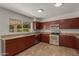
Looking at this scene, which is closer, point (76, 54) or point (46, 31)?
point (76, 54)

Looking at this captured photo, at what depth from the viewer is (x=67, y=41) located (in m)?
1.30

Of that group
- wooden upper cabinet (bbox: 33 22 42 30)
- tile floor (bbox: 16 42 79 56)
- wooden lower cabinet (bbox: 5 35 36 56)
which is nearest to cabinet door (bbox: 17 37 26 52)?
wooden lower cabinet (bbox: 5 35 36 56)

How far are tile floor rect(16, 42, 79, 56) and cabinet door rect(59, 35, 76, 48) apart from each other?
6 centimetres

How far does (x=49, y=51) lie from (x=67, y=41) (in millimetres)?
315

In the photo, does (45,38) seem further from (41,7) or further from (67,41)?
(41,7)

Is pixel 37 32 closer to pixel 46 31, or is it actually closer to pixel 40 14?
pixel 46 31

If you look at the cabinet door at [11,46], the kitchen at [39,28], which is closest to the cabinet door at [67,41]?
the kitchen at [39,28]

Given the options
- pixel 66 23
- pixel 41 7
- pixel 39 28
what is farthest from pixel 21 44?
pixel 66 23

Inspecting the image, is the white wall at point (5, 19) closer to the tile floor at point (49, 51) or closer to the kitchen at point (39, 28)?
the kitchen at point (39, 28)

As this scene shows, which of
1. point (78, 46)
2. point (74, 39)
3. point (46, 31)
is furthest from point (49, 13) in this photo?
point (78, 46)

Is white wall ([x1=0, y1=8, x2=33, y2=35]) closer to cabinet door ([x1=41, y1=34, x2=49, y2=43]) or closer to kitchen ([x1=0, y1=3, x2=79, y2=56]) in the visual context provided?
kitchen ([x1=0, y1=3, x2=79, y2=56])

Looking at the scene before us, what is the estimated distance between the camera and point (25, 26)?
4.48 feet

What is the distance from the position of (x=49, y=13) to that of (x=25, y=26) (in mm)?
430

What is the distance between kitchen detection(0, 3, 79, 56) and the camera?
1.19 meters
